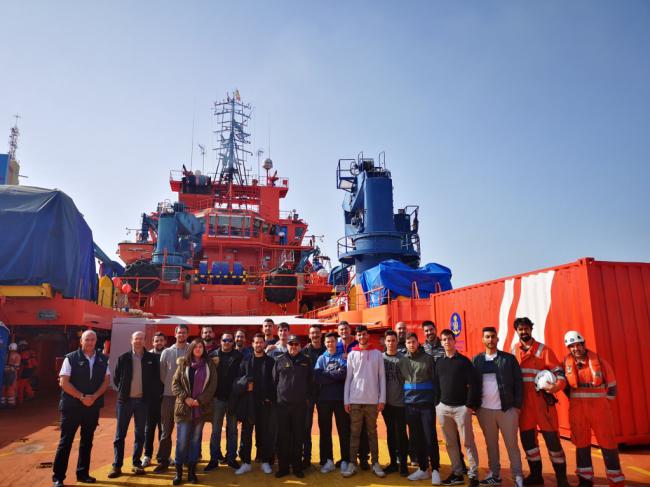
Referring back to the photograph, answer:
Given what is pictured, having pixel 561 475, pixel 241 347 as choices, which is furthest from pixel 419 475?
pixel 241 347

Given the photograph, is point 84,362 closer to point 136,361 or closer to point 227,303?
point 136,361

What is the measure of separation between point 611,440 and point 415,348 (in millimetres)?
2166

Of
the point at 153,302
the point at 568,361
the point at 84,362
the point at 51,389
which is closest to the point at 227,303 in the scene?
the point at 153,302

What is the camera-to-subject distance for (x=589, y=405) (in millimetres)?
4613

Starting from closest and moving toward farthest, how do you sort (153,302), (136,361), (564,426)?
(136,361) < (564,426) < (153,302)

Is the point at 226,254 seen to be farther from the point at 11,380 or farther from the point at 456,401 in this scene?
the point at 456,401

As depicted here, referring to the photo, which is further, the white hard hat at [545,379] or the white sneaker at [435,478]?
the white sneaker at [435,478]

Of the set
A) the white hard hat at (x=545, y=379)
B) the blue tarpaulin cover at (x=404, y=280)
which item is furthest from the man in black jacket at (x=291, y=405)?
the blue tarpaulin cover at (x=404, y=280)

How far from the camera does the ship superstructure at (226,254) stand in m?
19.1

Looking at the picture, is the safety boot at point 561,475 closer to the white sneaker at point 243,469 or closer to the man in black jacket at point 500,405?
the man in black jacket at point 500,405

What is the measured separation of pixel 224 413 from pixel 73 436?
1.75 m

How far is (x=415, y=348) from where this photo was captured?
17.5ft

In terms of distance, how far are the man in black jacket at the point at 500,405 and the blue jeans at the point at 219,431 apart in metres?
3.09

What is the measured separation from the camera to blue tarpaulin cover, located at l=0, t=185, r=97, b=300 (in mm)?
9766
